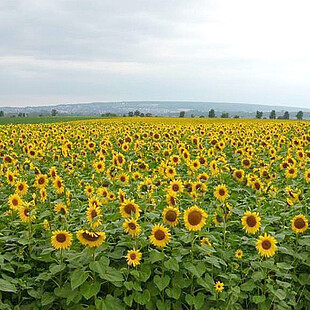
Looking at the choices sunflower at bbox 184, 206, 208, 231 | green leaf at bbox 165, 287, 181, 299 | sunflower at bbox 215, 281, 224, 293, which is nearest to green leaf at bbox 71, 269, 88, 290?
green leaf at bbox 165, 287, 181, 299

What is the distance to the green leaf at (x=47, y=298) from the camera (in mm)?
3967

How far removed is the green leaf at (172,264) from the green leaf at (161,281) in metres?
0.16

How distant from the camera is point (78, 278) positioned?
3744mm

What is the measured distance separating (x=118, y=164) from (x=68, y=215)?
2.28m

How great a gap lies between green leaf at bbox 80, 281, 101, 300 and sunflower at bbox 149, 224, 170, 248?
650 millimetres

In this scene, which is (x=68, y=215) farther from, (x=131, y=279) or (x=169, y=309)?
(x=169, y=309)

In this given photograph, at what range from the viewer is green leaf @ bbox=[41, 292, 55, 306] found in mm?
3967

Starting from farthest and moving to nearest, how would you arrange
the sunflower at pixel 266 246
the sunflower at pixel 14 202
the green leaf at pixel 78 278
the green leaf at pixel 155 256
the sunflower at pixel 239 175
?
the sunflower at pixel 239 175 → the sunflower at pixel 14 202 → the sunflower at pixel 266 246 → the green leaf at pixel 155 256 → the green leaf at pixel 78 278

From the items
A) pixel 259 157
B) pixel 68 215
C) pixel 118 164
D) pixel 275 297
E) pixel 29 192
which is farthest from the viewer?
pixel 259 157

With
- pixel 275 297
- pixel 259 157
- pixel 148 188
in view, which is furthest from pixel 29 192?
pixel 259 157

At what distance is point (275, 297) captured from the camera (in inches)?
171

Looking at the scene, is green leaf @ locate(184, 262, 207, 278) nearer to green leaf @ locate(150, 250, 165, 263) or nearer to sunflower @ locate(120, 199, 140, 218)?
green leaf @ locate(150, 250, 165, 263)

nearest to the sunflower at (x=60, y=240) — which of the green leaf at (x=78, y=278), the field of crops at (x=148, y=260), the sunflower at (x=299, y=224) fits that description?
the field of crops at (x=148, y=260)

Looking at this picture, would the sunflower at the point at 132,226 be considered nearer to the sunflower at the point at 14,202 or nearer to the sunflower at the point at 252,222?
the sunflower at the point at 252,222
